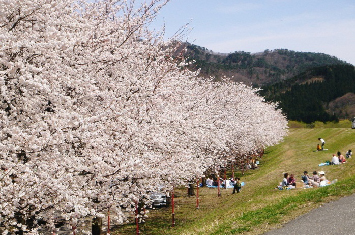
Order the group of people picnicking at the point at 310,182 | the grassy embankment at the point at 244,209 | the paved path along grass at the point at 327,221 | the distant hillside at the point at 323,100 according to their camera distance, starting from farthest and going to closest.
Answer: the distant hillside at the point at 323,100 → the group of people picnicking at the point at 310,182 → the grassy embankment at the point at 244,209 → the paved path along grass at the point at 327,221

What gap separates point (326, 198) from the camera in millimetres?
14828

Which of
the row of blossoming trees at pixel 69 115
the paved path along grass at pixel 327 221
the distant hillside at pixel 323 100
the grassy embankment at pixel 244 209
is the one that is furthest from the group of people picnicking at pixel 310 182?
the distant hillside at pixel 323 100

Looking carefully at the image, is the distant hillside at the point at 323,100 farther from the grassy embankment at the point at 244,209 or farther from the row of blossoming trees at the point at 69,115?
the row of blossoming trees at the point at 69,115

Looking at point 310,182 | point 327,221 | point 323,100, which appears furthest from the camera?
point 323,100

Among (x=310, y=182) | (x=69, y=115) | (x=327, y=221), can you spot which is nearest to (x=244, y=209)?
(x=327, y=221)

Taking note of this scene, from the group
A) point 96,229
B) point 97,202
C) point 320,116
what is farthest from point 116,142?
point 320,116

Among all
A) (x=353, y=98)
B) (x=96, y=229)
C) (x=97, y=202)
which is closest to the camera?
(x=97, y=202)

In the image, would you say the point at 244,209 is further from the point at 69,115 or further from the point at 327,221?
the point at 69,115

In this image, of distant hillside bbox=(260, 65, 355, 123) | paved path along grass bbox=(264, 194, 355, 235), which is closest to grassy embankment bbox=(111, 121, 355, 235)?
paved path along grass bbox=(264, 194, 355, 235)

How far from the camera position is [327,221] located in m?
11.8

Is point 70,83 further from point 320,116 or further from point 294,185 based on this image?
point 320,116

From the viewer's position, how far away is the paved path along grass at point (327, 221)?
Result: 10.9 m

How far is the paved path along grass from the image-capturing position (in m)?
10.9

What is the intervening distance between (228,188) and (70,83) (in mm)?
25977
